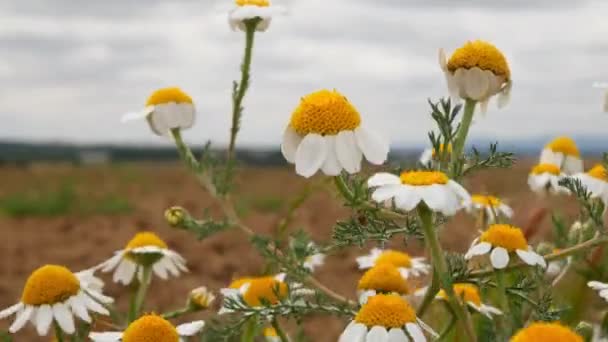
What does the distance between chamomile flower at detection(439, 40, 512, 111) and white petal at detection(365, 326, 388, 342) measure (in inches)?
17.3

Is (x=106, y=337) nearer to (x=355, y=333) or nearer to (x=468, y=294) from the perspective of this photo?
(x=355, y=333)

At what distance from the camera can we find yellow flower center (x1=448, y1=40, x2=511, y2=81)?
5.09ft

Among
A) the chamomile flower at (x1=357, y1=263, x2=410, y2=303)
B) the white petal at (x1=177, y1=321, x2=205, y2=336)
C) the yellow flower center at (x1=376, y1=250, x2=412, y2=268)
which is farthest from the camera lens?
the yellow flower center at (x1=376, y1=250, x2=412, y2=268)

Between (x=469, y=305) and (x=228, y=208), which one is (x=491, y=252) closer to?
(x=469, y=305)

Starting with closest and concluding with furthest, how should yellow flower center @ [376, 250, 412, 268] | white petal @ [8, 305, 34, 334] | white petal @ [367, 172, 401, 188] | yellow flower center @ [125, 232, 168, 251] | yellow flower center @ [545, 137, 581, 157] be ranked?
white petal @ [367, 172, 401, 188], white petal @ [8, 305, 34, 334], yellow flower center @ [376, 250, 412, 268], yellow flower center @ [125, 232, 168, 251], yellow flower center @ [545, 137, 581, 157]

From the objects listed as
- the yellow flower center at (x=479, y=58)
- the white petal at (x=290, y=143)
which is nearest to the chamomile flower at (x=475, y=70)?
the yellow flower center at (x=479, y=58)

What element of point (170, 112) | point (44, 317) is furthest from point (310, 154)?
point (170, 112)

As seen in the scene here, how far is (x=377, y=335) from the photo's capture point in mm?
1388

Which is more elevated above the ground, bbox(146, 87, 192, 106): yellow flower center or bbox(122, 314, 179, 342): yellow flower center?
bbox(146, 87, 192, 106): yellow flower center

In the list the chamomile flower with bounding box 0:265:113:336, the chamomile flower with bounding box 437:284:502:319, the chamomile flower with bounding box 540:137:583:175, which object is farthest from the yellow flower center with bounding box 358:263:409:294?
the chamomile flower with bounding box 540:137:583:175

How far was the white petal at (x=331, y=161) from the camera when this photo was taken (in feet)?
4.49

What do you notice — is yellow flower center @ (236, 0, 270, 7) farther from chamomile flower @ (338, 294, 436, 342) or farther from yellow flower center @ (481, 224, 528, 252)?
chamomile flower @ (338, 294, 436, 342)

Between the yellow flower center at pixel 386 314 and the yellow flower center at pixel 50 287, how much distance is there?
0.79 meters

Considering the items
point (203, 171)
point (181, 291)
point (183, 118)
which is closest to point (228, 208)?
point (203, 171)
